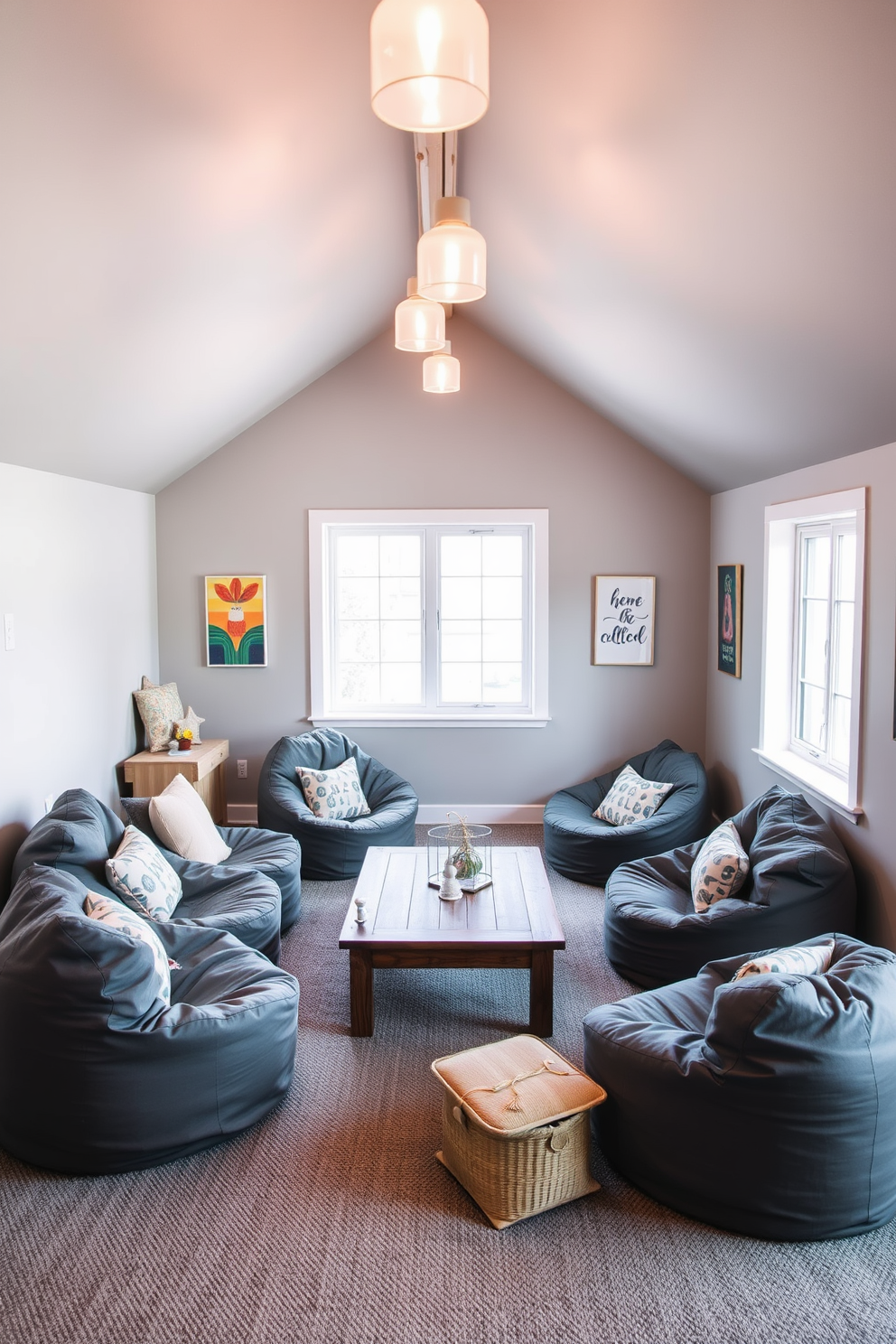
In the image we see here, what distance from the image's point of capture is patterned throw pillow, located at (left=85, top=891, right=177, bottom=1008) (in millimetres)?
2965

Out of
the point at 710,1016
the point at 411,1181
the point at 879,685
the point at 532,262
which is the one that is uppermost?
the point at 532,262

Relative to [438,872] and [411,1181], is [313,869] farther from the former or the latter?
[411,1181]

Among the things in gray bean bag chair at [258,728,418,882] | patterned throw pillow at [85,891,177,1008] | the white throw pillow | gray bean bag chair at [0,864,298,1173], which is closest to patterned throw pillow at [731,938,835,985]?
gray bean bag chair at [0,864,298,1173]

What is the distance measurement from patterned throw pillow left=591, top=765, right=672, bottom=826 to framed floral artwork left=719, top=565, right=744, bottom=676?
31.3 inches

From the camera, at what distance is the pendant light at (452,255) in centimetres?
274

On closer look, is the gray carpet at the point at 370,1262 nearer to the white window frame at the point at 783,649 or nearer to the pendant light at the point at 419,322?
the white window frame at the point at 783,649

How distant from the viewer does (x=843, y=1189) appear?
241 cm

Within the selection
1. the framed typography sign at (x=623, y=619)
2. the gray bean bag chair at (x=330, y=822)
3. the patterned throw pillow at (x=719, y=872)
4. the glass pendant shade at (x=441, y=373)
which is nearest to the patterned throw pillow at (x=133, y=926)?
the gray bean bag chair at (x=330, y=822)

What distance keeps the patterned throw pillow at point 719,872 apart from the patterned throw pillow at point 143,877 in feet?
7.02

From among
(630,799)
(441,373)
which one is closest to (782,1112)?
(630,799)

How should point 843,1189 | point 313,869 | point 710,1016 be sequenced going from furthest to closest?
point 313,869 → point 710,1016 → point 843,1189

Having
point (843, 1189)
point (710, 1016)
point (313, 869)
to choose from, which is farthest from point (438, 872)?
point (843, 1189)

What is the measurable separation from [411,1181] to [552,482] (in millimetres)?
4263

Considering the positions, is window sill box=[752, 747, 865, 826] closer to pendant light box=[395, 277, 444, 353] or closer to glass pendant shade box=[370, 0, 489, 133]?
pendant light box=[395, 277, 444, 353]
